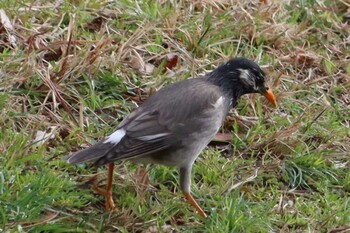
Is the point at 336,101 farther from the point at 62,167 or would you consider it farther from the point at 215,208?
the point at 62,167

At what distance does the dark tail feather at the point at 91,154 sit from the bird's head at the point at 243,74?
3.51 feet

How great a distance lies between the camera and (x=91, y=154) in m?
5.46

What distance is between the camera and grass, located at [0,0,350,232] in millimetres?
5715

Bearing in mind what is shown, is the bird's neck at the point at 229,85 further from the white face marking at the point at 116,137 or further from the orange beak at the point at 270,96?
the white face marking at the point at 116,137

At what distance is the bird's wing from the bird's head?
0.25 meters

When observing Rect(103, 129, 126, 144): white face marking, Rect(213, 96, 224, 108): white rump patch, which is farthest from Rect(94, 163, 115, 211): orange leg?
Rect(213, 96, 224, 108): white rump patch

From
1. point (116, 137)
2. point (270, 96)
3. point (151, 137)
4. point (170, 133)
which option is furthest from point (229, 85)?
point (116, 137)

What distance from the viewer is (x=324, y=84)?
770cm

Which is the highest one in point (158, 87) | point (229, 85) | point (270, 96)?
point (229, 85)

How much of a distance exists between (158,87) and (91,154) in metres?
1.73

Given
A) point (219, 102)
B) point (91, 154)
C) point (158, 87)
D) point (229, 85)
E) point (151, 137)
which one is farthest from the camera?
point (158, 87)

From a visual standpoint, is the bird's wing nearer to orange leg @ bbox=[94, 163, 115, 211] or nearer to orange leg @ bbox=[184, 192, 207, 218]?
orange leg @ bbox=[94, 163, 115, 211]

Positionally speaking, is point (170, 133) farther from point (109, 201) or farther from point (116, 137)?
point (109, 201)

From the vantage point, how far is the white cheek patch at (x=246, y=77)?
246 inches
